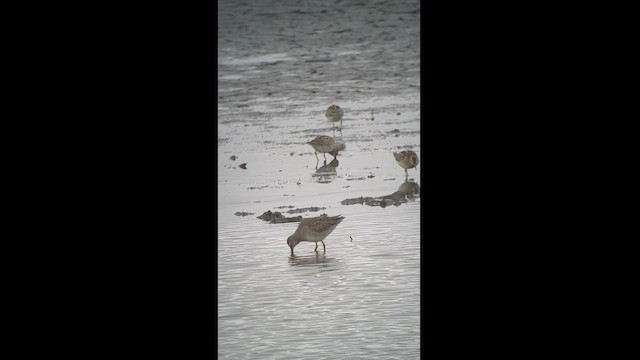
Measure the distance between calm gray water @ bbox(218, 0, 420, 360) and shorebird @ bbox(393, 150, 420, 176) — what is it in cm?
2

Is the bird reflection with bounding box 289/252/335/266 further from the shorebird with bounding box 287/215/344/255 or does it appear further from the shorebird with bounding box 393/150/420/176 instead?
the shorebird with bounding box 393/150/420/176

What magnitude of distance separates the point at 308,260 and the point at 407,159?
502mm

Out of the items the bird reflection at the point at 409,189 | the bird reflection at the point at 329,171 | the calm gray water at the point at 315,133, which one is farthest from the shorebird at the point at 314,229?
the bird reflection at the point at 409,189

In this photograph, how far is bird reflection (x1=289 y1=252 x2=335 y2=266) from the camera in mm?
3998

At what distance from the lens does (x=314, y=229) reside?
13.2 ft

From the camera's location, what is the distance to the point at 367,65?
159 inches

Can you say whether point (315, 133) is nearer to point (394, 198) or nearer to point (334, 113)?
point (334, 113)

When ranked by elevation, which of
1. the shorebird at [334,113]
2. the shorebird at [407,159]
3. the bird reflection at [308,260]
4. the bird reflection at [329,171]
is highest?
the shorebird at [334,113]

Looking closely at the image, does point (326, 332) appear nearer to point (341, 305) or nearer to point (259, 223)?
point (341, 305)

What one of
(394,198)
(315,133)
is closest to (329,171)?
(315,133)

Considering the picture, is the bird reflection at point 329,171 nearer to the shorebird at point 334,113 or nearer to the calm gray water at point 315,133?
the calm gray water at point 315,133

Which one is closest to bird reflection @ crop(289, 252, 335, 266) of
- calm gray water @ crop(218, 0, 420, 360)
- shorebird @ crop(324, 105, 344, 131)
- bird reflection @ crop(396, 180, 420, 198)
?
calm gray water @ crop(218, 0, 420, 360)

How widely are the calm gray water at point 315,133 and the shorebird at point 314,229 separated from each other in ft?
0.07

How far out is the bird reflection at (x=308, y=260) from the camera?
400 centimetres
